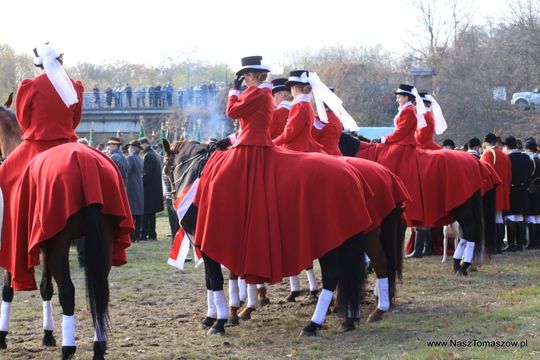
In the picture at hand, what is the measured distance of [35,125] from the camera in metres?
8.50

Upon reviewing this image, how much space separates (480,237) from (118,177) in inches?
265

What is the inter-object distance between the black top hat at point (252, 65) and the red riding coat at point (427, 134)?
5.48m

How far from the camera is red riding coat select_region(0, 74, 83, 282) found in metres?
8.38

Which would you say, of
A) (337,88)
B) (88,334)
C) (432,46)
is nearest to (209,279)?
(88,334)

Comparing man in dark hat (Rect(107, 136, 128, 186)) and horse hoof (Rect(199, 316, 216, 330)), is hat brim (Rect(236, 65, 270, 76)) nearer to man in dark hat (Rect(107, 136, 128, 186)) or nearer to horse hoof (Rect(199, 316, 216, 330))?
horse hoof (Rect(199, 316, 216, 330))

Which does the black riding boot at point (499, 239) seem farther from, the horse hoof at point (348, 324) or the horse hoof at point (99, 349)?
the horse hoof at point (99, 349)

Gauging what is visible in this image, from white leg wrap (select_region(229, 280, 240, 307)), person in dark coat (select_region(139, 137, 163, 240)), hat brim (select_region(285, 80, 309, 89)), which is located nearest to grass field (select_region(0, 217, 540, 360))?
white leg wrap (select_region(229, 280, 240, 307))

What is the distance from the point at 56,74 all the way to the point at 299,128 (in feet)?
10.4

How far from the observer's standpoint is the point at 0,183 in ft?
27.5

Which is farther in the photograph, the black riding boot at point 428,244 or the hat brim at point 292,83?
the black riding boot at point 428,244

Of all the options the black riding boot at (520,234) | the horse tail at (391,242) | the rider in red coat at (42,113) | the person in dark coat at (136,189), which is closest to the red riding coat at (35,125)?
the rider in red coat at (42,113)

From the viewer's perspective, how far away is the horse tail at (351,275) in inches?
348

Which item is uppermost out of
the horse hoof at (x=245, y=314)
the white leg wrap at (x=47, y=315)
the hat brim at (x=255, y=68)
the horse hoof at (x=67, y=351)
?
the hat brim at (x=255, y=68)

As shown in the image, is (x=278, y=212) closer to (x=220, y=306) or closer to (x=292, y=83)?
(x=220, y=306)
